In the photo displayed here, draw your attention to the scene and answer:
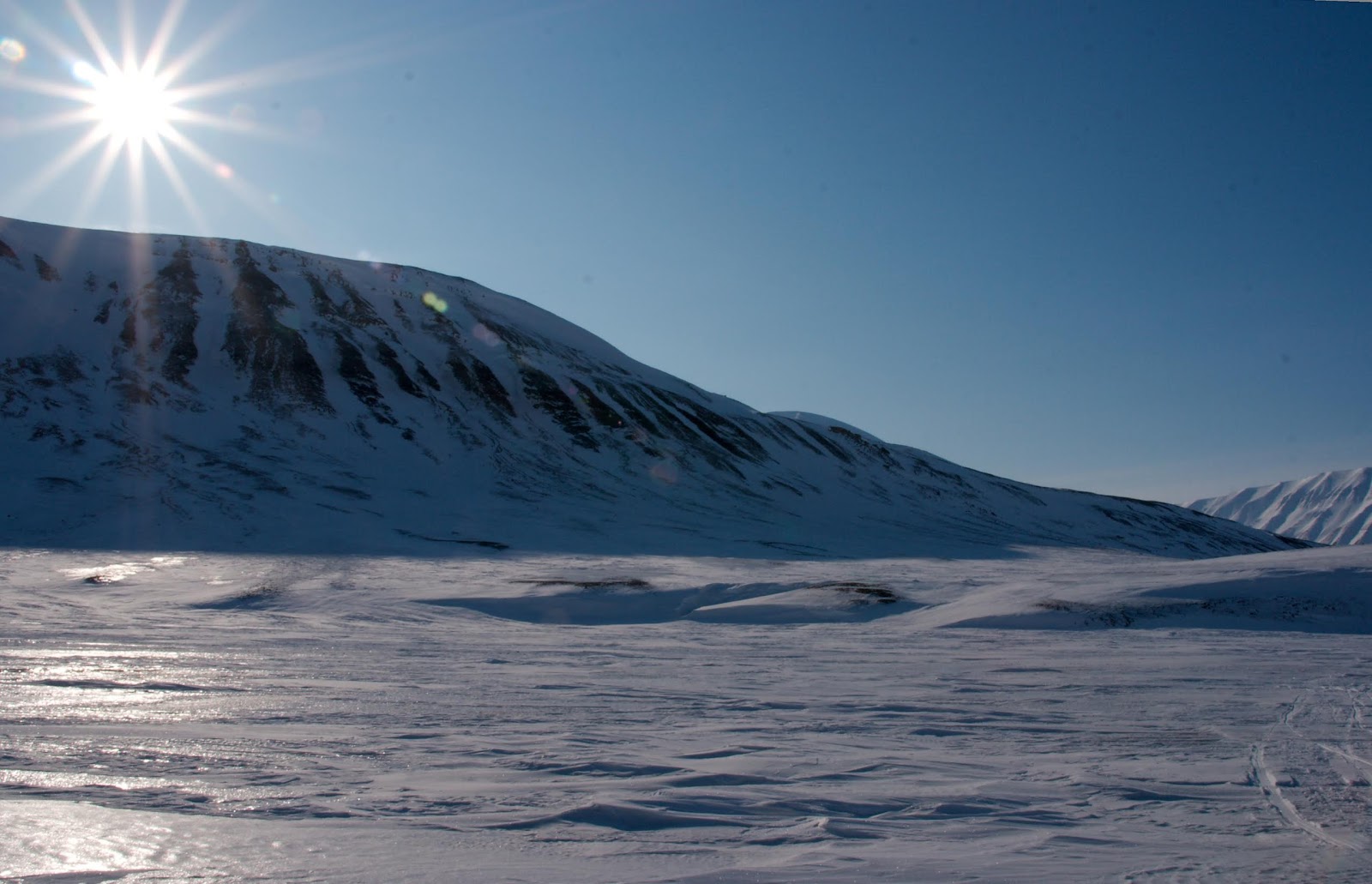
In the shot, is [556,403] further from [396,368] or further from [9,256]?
[9,256]

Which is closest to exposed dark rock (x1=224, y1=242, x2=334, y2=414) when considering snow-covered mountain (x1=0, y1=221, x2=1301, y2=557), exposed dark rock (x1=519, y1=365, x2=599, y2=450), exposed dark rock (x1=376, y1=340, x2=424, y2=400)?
snow-covered mountain (x1=0, y1=221, x2=1301, y2=557)

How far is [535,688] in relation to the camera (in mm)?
9570

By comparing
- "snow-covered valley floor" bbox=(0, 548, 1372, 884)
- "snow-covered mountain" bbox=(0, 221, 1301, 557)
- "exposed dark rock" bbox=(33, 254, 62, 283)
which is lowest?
"snow-covered valley floor" bbox=(0, 548, 1372, 884)

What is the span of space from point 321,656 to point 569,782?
688 cm

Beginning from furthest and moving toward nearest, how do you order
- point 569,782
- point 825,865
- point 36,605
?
point 36,605 → point 569,782 → point 825,865

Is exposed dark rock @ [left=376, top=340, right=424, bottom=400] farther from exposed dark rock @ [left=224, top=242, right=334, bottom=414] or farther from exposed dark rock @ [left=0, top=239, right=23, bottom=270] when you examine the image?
exposed dark rock @ [left=0, top=239, right=23, bottom=270]

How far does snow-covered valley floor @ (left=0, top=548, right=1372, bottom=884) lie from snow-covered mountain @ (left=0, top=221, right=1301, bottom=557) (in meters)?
23.7

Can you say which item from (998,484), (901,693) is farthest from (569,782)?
(998,484)

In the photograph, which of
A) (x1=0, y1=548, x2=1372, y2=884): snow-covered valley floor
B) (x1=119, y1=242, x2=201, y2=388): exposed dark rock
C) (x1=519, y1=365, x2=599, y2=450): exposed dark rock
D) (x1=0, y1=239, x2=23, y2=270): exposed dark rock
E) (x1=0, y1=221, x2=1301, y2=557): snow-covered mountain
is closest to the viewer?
(x1=0, y1=548, x2=1372, y2=884): snow-covered valley floor

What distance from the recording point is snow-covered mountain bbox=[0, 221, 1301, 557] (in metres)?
40.4

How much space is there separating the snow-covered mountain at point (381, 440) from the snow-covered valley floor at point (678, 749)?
23666 millimetres

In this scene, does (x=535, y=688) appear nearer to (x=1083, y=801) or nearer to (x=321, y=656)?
(x=321, y=656)

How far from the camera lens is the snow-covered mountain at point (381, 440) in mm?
40406

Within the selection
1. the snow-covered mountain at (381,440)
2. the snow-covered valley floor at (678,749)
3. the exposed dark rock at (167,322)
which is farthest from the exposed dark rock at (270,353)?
the snow-covered valley floor at (678,749)
